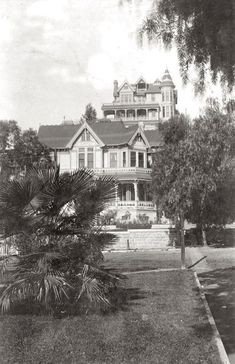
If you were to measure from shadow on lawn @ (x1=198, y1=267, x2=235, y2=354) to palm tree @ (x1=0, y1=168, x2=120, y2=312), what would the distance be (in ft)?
7.67

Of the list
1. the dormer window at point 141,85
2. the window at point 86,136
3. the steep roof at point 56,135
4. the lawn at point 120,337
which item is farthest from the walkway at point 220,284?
the dormer window at point 141,85

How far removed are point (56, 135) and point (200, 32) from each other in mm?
45129

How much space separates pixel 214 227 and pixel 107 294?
2045 centimetres

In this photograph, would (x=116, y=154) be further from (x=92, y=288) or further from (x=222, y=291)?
(x=92, y=288)

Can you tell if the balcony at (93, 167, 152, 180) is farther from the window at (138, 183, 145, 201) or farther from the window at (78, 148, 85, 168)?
the window at (78, 148, 85, 168)

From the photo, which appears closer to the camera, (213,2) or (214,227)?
(213,2)

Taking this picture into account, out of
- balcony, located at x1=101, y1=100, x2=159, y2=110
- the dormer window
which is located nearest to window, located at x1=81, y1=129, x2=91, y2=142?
balcony, located at x1=101, y1=100, x2=159, y2=110

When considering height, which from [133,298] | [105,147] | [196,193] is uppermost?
[105,147]

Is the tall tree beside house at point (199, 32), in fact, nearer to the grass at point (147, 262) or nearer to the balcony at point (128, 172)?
the grass at point (147, 262)

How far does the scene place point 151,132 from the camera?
5638 cm

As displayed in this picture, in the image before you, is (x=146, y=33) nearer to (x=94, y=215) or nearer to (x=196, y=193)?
(x=94, y=215)

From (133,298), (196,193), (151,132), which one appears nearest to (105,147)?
(151,132)

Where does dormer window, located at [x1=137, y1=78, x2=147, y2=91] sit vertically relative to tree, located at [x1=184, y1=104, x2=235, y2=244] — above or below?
above

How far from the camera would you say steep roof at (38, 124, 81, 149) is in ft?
165
